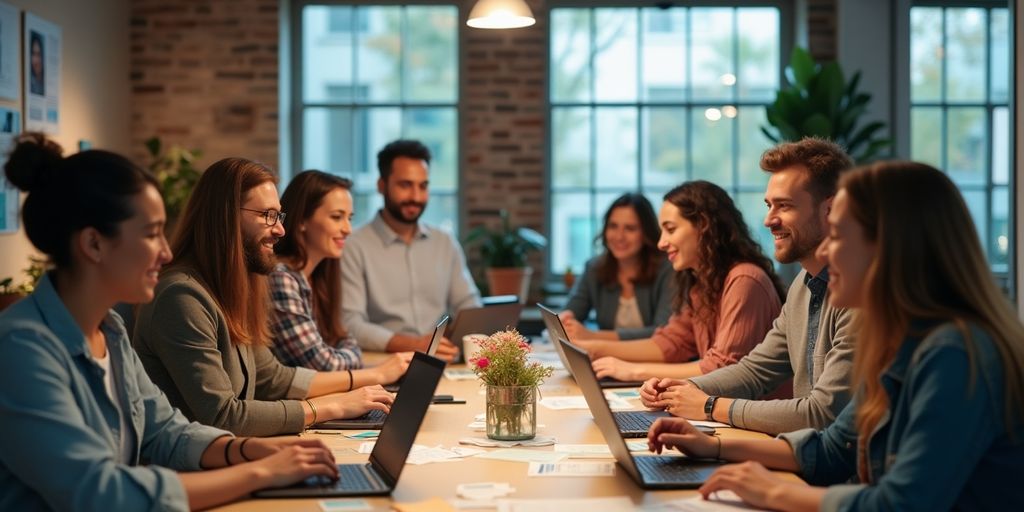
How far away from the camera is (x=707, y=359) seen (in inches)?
148

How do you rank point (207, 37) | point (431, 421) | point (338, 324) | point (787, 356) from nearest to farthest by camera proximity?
point (431, 421) → point (787, 356) → point (338, 324) → point (207, 37)

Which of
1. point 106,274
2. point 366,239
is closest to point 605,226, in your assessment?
point 366,239

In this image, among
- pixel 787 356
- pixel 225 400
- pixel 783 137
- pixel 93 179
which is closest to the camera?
pixel 93 179

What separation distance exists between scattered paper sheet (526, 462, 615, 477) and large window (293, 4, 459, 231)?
209 inches

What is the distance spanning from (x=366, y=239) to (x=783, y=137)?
2863 millimetres

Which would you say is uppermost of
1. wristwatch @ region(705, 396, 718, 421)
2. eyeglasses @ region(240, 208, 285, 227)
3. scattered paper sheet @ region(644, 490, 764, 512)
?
eyeglasses @ region(240, 208, 285, 227)

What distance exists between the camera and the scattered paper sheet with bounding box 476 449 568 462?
2.62m

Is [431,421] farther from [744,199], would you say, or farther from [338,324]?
[744,199]

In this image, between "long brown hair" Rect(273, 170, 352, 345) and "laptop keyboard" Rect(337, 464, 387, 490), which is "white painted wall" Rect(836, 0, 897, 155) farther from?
"laptop keyboard" Rect(337, 464, 387, 490)

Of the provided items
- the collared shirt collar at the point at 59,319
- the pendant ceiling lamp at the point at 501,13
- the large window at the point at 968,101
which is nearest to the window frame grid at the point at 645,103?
the large window at the point at 968,101

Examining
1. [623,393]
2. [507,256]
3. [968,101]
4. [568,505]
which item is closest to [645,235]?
[623,393]

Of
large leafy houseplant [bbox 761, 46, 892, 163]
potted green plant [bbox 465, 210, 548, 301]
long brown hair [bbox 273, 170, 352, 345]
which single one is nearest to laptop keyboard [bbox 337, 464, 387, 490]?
long brown hair [bbox 273, 170, 352, 345]

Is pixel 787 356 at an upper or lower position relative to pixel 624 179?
lower

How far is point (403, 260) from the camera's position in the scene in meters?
5.54
